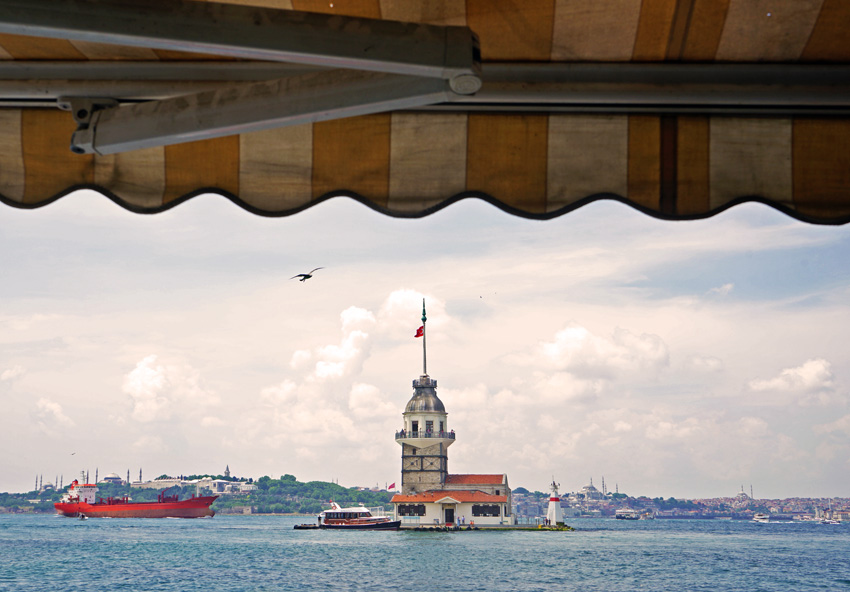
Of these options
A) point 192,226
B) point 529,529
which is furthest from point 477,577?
point 192,226

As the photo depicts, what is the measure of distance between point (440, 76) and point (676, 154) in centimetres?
82

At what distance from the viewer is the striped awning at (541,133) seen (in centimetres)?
148

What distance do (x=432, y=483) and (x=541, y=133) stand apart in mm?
45065

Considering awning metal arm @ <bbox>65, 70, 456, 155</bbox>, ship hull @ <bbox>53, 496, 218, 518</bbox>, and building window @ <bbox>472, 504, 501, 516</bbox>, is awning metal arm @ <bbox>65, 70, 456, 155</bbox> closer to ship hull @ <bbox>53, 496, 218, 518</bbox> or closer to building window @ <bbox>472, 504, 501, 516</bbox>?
building window @ <bbox>472, 504, 501, 516</bbox>

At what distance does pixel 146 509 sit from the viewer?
75.6 metres

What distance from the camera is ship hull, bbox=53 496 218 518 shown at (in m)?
74.2

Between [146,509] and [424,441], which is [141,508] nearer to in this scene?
[146,509]

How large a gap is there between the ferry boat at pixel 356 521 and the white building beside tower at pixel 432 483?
6.96 ft

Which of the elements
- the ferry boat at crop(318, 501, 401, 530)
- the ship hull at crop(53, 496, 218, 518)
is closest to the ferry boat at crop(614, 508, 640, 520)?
the ship hull at crop(53, 496, 218, 518)

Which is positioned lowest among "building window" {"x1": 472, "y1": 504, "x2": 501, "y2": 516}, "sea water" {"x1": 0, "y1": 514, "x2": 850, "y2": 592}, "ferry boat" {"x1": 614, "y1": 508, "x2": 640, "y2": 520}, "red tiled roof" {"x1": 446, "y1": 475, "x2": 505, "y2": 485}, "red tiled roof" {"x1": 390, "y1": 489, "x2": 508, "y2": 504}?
"ferry boat" {"x1": 614, "y1": 508, "x2": 640, "y2": 520}

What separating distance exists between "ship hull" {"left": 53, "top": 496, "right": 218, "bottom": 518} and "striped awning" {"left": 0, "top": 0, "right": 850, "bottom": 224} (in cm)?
7596

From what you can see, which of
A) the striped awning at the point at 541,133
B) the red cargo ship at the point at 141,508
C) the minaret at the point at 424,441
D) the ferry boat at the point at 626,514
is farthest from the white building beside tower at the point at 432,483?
the ferry boat at the point at 626,514

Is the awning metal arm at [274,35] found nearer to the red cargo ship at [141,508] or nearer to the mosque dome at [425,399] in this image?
the mosque dome at [425,399]

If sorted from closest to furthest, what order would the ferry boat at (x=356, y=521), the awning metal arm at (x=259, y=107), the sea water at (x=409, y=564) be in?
1. the awning metal arm at (x=259, y=107)
2. the sea water at (x=409, y=564)
3. the ferry boat at (x=356, y=521)
